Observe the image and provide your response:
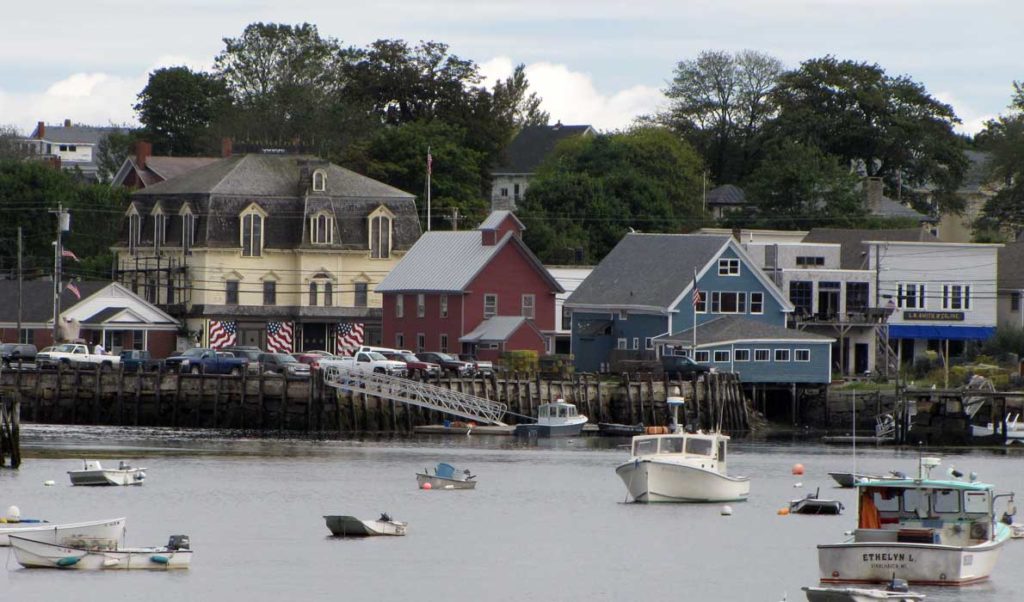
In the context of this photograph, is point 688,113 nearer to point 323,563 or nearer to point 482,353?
point 482,353

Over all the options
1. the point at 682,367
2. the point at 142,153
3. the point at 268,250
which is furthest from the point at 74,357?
the point at 142,153

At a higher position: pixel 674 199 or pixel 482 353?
pixel 674 199

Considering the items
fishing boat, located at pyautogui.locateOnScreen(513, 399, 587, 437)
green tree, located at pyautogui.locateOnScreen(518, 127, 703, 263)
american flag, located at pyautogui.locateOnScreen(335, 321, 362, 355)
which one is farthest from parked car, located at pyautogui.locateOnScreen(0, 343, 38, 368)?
green tree, located at pyautogui.locateOnScreen(518, 127, 703, 263)

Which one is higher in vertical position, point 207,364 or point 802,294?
point 802,294

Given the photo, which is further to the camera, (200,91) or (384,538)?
(200,91)

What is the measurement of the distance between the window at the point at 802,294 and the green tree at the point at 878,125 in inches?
1484

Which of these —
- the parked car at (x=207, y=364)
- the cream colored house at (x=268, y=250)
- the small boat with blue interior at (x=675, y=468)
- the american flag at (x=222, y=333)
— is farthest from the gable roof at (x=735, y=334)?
the small boat with blue interior at (x=675, y=468)

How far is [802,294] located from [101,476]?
55.1 metres

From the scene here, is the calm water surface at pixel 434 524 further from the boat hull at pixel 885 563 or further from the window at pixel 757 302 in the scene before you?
the window at pixel 757 302

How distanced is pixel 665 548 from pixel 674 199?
95.5 meters

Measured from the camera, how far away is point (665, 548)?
51062mm

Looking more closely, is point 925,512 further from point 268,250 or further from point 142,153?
point 142,153

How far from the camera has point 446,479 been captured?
209 ft

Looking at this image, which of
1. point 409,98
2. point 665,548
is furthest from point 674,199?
point 665,548
